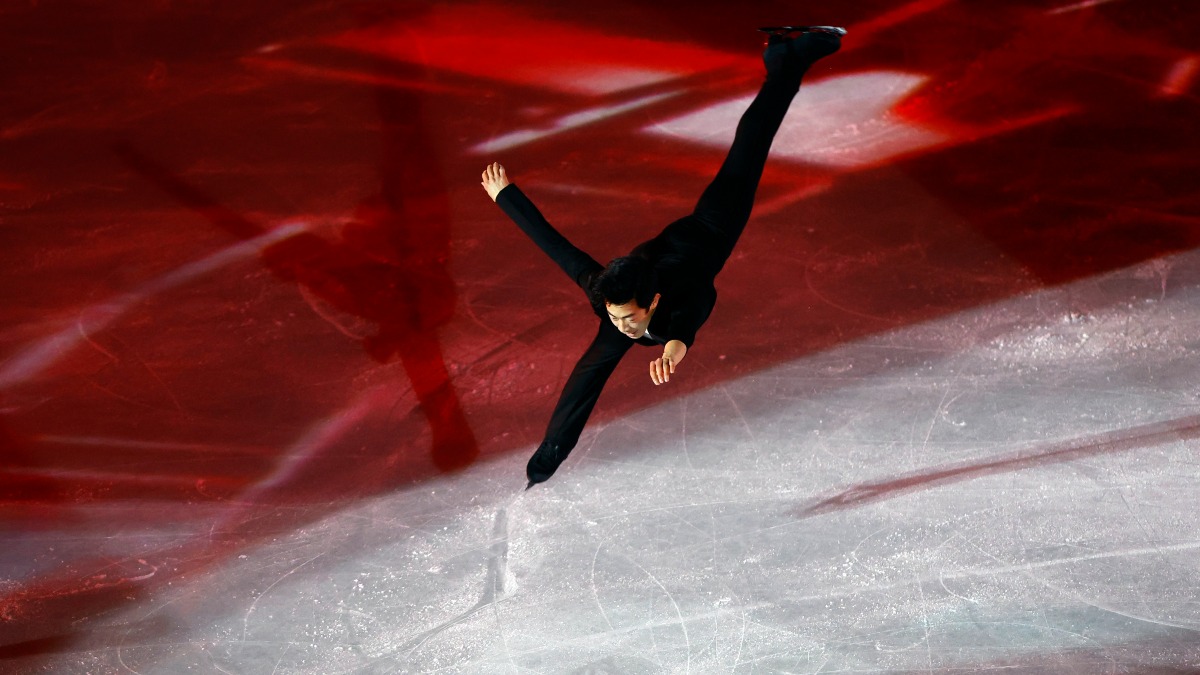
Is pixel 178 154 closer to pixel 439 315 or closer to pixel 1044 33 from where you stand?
pixel 439 315

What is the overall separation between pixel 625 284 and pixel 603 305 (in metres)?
0.20

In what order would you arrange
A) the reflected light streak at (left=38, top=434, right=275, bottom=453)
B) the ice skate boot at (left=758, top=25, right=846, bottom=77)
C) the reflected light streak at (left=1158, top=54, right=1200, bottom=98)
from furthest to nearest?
1. the reflected light streak at (left=1158, top=54, right=1200, bottom=98)
2. the reflected light streak at (left=38, top=434, right=275, bottom=453)
3. the ice skate boot at (left=758, top=25, right=846, bottom=77)

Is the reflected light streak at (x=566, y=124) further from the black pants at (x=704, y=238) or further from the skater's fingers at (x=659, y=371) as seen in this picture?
the skater's fingers at (x=659, y=371)

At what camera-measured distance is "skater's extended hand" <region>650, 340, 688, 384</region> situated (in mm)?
3551

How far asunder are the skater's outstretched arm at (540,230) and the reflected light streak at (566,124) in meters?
2.10

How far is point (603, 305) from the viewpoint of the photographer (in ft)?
12.2

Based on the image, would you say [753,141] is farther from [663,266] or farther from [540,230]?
[540,230]

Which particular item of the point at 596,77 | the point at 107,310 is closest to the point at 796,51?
the point at 596,77

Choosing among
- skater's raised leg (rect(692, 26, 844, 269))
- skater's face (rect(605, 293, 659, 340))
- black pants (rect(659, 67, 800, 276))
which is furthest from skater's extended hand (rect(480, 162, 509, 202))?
skater's raised leg (rect(692, 26, 844, 269))

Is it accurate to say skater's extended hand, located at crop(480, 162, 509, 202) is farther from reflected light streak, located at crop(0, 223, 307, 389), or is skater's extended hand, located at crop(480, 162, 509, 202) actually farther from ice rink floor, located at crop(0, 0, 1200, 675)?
reflected light streak, located at crop(0, 223, 307, 389)

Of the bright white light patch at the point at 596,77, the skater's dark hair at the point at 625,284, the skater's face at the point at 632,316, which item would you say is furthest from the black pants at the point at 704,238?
the bright white light patch at the point at 596,77

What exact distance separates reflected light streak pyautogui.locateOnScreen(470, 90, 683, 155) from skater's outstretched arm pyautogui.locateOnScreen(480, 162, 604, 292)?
2104 millimetres

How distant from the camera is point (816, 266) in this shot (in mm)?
5441

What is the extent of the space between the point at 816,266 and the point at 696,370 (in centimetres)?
94
